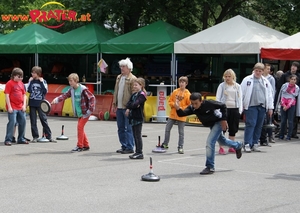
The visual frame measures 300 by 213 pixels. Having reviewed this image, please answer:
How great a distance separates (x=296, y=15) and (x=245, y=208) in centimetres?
1853

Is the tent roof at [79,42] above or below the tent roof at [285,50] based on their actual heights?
above

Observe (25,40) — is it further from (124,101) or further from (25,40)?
(124,101)

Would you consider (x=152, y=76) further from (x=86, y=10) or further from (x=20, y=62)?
(x=20, y=62)

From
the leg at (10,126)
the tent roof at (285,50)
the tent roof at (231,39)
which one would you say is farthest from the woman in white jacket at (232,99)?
the tent roof at (231,39)

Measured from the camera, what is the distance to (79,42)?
2406cm

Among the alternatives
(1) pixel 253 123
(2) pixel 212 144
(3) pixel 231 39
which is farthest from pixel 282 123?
(2) pixel 212 144

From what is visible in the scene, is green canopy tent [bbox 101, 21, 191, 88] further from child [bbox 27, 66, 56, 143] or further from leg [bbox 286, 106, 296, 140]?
child [bbox 27, 66, 56, 143]

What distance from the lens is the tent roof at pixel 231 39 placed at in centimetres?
2000

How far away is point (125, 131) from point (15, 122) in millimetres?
2828

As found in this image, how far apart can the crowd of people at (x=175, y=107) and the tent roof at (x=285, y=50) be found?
7.39 ft

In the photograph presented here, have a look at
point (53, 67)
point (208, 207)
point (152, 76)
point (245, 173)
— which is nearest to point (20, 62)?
point (53, 67)

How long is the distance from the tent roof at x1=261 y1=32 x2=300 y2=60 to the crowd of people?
2252 mm

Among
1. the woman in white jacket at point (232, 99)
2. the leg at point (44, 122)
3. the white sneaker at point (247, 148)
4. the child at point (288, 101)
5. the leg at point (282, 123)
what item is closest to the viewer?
the woman in white jacket at point (232, 99)

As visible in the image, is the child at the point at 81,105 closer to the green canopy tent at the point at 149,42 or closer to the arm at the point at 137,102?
the arm at the point at 137,102
